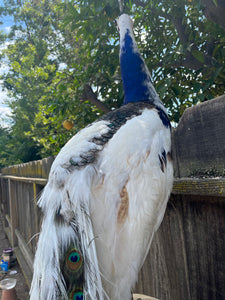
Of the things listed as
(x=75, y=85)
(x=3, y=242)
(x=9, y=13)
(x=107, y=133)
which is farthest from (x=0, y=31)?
(x=107, y=133)

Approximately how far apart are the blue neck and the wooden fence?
1.06 metres

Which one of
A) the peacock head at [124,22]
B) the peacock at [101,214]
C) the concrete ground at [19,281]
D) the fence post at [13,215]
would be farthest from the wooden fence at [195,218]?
the fence post at [13,215]

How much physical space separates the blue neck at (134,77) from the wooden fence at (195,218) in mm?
1059

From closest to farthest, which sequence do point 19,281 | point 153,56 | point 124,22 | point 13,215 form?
point 124,22
point 153,56
point 19,281
point 13,215

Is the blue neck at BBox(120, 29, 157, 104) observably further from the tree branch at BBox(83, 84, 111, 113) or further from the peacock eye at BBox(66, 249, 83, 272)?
the peacock eye at BBox(66, 249, 83, 272)

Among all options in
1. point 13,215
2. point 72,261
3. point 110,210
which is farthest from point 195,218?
point 13,215

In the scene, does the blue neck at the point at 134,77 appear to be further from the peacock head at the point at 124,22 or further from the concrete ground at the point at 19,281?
the concrete ground at the point at 19,281

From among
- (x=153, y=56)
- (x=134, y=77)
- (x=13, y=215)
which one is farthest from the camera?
(x=13, y=215)

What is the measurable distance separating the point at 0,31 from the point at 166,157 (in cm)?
1810

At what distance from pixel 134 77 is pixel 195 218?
1.76 m

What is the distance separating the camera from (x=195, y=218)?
167cm

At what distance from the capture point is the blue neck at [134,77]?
9.11 feet

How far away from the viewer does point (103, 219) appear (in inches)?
57.7

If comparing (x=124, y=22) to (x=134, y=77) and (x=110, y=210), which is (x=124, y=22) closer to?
(x=134, y=77)
